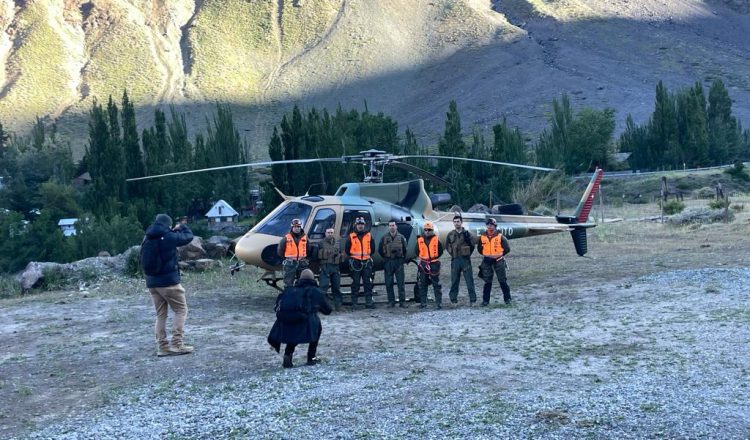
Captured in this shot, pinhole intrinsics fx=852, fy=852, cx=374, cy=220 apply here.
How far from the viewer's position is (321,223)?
14.2m

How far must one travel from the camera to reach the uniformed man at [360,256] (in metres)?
13.9

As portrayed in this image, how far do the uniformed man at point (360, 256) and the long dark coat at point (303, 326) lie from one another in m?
4.78

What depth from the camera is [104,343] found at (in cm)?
1116

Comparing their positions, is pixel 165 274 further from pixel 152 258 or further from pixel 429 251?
pixel 429 251

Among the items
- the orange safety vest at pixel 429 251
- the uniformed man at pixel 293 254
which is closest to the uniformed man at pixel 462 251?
the orange safety vest at pixel 429 251

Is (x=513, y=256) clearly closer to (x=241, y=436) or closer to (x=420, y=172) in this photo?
(x=420, y=172)

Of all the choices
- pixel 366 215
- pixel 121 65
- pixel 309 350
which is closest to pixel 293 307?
pixel 309 350

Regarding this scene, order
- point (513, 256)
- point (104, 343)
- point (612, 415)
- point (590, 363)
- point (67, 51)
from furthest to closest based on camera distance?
point (67, 51) < point (513, 256) < point (104, 343) < point (590, 363) < point (612, 415)

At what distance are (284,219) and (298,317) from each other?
5390mm

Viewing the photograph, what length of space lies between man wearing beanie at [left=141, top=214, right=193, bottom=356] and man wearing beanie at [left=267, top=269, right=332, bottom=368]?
1.68m

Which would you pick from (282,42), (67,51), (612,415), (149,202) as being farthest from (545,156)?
(67,51)

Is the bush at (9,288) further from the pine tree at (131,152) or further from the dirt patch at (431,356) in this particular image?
the pine tree at (131,152)

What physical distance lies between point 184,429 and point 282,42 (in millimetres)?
101627

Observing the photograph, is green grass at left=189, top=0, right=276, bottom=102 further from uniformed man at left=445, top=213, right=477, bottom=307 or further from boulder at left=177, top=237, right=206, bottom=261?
uniformed man at left=445, top=213, right=477, bottom=307
